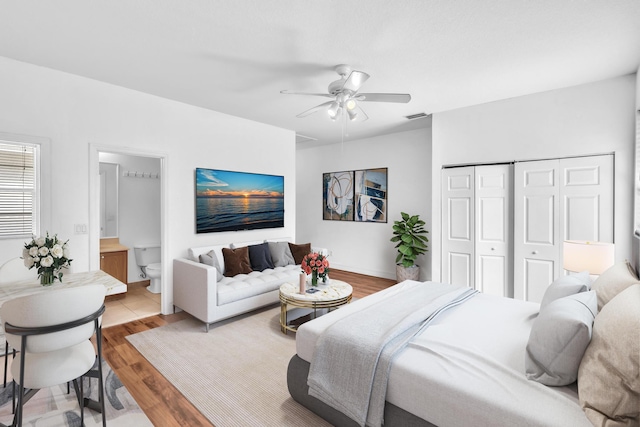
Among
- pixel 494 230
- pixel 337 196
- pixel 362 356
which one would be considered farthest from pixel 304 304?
pixel 337 196

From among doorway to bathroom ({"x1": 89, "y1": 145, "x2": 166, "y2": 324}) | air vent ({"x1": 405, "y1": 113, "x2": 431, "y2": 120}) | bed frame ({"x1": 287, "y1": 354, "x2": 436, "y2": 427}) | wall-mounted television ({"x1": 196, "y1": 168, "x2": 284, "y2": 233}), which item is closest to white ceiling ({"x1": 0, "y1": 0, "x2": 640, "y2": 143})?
air vent ({"x1": 405, "y1": 113, "x2": 431, "y2": 120})

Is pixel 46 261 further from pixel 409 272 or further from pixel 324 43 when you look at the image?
pixel 409 272

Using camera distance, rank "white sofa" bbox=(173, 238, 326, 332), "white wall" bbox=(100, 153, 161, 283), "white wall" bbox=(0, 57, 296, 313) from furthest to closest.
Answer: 1. "white wall" bbox=(100, 153, 161, 283)
2. "white sofa" bbox=(173, 238, 326, 332)
3. "white wall" bbox=(0, 57, 296, 313)

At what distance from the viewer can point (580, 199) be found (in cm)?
333

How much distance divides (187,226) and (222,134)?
141cm

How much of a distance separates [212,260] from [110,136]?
1.80 metres

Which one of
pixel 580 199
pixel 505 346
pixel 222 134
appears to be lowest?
pixel 505 346

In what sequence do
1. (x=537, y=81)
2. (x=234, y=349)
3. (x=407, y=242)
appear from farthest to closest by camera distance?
(x=407, y=242)
(x=537, y=81)
(x=234, y=349)

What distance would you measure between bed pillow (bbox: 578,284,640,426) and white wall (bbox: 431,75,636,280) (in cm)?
264

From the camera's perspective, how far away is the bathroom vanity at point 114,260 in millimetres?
4304

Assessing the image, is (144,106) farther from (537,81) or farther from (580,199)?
(580,199)

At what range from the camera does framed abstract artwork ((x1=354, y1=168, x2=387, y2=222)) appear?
5.89 m

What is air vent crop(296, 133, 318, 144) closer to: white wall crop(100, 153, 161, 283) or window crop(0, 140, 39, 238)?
white wall crop(100, 153, 161, 283)

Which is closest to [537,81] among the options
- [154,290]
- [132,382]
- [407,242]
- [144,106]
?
[407,242]
